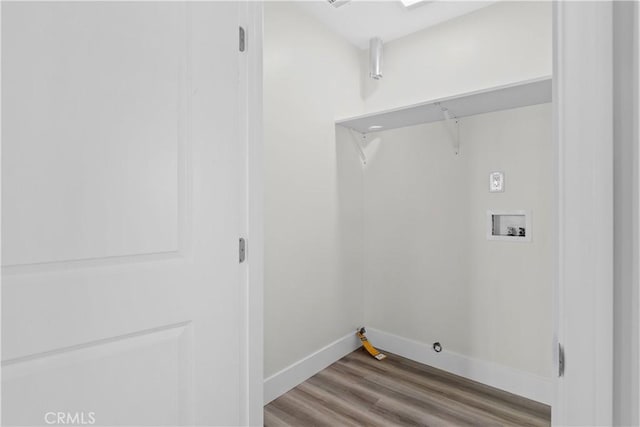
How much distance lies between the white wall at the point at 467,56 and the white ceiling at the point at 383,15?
7 centimetres

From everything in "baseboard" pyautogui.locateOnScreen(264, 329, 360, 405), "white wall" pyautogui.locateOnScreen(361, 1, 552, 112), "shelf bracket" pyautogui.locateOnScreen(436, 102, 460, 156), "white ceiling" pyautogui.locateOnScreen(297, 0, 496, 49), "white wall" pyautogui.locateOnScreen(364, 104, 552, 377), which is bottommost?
"baseboard" pyautogui.locateOnScreen(264, 329, 360, 405)

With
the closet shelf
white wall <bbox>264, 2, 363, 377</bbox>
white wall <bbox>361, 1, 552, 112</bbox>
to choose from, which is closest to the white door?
white wall <bbox>264, 2, 363, 377</bbox>

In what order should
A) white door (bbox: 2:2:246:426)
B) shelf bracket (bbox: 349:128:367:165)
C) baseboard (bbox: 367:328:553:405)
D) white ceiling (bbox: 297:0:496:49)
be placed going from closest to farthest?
white door (bbox: 2:2:246:426)
baseboard (bbox: 367:328:553:405)
white ceiling (bbox: 297:0:496:49)
shelf bracket (bbox: 349:128:367:165)

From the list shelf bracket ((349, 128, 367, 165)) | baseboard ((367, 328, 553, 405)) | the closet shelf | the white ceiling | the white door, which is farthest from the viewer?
shelf bracket ((349, 128, 367, 165))

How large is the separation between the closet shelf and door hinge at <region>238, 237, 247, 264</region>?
Answer: 1.39 meters

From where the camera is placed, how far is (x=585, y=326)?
1.86 feet

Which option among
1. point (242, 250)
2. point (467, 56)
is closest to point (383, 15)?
point (467, 56)

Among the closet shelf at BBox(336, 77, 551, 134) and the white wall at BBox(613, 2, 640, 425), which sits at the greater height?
the closet shelf at BBox(336, 77, 551, 134)

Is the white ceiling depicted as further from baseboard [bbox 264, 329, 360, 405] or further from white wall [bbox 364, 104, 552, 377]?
baseboard [bbox 264, 329, 360, 405]

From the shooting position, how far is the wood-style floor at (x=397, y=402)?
1745 mm

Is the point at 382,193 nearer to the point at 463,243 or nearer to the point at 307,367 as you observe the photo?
the point at 463,243

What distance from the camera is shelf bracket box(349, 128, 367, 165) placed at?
261 cm

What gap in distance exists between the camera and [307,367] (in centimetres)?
218

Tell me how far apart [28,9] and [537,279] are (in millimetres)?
2406
